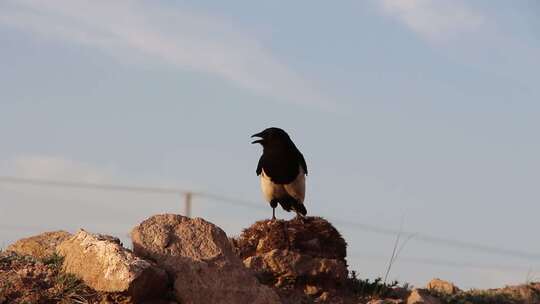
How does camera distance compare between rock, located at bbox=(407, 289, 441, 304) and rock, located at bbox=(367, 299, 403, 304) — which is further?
rock, located at bbox=(407, 289, 441, 304)

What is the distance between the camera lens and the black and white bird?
1299 cm

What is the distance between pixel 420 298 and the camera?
11.4 meters

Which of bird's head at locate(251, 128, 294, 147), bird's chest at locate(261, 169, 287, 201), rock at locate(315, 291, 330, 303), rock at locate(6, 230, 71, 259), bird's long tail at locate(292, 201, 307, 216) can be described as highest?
bird's head at locate(251, 128, 294, 147)

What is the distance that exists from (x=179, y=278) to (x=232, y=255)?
0.72 metres

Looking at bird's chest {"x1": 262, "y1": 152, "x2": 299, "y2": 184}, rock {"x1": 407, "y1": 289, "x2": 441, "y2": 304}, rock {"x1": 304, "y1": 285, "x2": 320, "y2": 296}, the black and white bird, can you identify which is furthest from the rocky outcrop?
bird's chest {"x1": 262, "y1": 152, "x2": 299, "y2": 184}

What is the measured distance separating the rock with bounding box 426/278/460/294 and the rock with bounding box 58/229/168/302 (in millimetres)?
5220

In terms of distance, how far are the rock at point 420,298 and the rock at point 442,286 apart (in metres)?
1.39

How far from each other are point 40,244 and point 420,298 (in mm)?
4666

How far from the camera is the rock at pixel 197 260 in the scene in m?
9.50

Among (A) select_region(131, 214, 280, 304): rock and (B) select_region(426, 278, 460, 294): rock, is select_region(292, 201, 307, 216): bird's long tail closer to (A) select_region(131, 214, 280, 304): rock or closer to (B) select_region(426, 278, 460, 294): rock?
(B) select_region(426, 278, 460, 294): rock

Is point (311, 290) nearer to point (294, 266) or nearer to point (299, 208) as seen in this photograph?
point (294, 266)

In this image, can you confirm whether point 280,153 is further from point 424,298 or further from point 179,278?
point 179,278

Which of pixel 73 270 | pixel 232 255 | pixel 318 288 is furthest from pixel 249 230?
pixel 73 270

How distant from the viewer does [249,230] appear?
12102 millimetres
